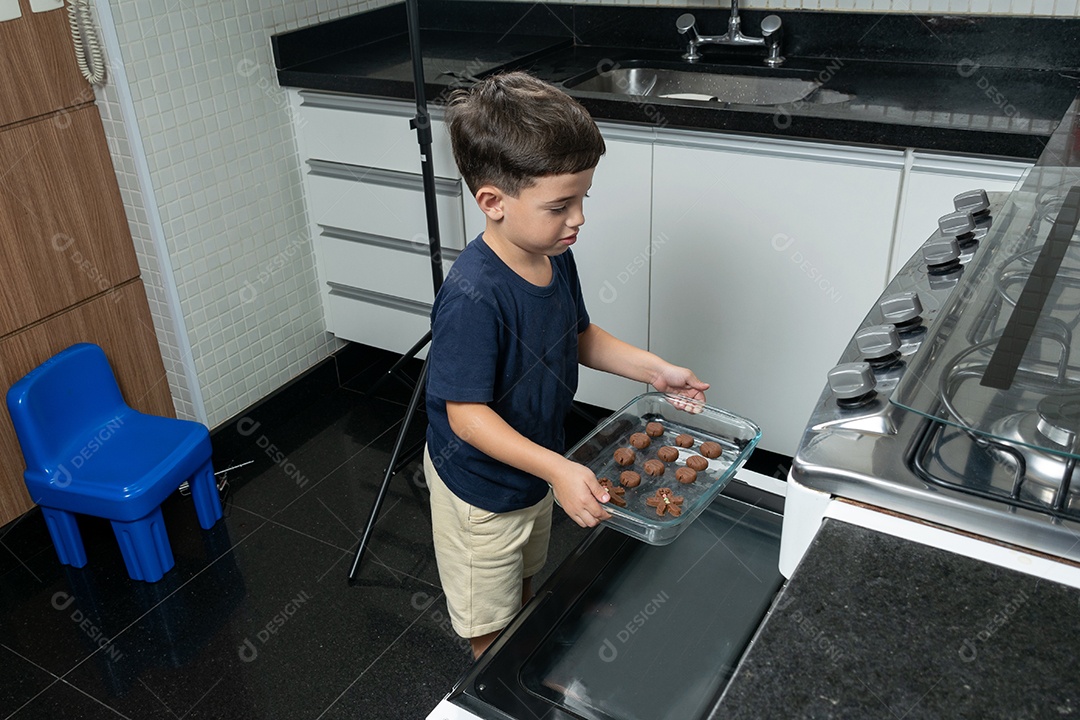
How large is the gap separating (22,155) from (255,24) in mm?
627

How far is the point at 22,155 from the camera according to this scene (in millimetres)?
1852

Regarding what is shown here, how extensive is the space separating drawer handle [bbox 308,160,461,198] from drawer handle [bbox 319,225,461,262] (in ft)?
0.48

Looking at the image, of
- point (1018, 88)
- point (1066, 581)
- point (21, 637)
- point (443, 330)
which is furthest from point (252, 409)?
point (1066, 581)

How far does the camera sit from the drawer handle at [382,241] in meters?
2.33

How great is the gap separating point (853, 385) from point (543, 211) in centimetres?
47

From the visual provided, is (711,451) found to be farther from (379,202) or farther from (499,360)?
(379,202)

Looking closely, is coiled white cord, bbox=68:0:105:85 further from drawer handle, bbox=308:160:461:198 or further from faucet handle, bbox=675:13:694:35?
faucet handle, bbox=675:13:694:35

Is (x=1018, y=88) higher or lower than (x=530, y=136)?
lower

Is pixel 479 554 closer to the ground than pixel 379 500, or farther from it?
farther from it

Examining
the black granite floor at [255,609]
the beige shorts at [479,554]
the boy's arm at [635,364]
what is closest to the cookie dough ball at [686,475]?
the boy's arm at [635,364]

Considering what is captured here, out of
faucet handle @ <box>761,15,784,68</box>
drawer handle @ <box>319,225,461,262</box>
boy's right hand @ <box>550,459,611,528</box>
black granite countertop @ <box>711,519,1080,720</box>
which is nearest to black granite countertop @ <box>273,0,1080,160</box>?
faucet handle @ <box>761,15,784,68</box>

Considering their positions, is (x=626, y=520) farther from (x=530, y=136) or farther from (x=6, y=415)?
(x=6, y=415)

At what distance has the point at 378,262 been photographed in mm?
2428

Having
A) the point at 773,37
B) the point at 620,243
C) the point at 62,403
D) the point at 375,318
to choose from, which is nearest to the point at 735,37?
the point at 773,37
